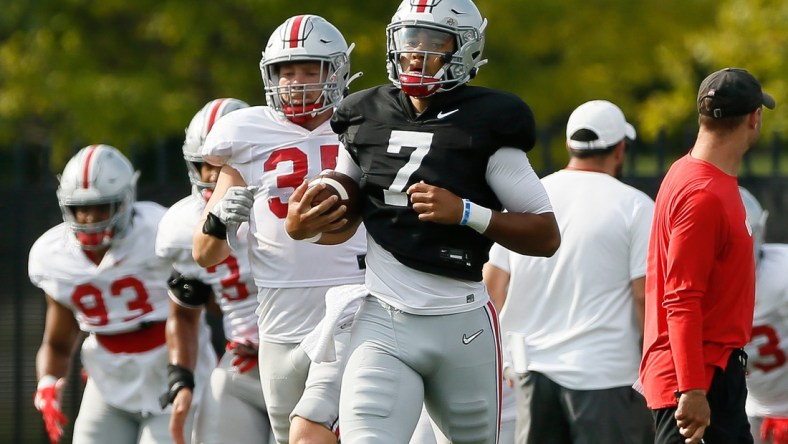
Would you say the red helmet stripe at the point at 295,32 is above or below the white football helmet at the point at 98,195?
above

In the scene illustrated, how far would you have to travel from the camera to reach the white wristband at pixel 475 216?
3910 mm

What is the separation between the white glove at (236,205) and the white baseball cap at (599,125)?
1726 millimetres

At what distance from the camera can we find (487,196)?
4.10 meters

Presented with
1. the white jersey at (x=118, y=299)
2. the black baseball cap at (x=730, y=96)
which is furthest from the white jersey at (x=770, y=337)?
the white jersey at (x=118, y=299)

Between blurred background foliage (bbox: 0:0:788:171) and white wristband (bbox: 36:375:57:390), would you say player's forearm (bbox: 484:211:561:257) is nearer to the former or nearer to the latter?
white wristband (bbox: 36:375:57:390)

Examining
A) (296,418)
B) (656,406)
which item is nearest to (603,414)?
(656,406)

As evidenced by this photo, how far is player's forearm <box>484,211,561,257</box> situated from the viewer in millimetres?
3961

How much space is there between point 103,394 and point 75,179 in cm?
103

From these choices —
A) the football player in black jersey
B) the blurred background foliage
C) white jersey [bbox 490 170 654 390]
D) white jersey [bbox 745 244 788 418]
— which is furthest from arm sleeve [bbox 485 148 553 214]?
the blurred background foliage

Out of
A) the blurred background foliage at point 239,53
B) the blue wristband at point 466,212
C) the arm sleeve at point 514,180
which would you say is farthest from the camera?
the blurred background foliage at point 239,53

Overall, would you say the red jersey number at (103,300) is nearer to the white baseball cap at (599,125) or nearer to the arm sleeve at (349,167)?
the white baseball cap at (599,125)

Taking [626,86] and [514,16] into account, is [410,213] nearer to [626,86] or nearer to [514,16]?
[514,16]

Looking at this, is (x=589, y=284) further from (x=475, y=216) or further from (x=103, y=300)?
(x=103, y=300)

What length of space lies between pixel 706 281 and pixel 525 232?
595 millimetres
